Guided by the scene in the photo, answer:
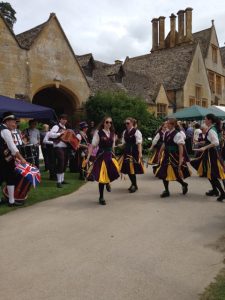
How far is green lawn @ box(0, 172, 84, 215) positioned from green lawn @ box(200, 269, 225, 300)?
4320 mm

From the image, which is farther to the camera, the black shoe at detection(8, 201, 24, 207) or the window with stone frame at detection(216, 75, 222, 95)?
the window with stone frame at detection(216, 75, 222, 95)

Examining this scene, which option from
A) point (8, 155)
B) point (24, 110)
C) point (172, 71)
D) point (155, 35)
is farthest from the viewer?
point (155, 35)

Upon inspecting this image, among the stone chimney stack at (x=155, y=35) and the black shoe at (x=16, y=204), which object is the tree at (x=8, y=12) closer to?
the stone chimney stack at (x=155, y=35)

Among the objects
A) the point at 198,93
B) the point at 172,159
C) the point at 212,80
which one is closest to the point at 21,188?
the point at 172,159

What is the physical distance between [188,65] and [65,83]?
16.4 meters

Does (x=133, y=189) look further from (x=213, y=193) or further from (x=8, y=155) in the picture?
(x=8, y=155)

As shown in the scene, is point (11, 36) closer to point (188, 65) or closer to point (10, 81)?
point (10, 81)

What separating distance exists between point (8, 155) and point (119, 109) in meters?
14.1

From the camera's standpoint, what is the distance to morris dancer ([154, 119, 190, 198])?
8.08 m

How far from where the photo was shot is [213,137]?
7.62 m

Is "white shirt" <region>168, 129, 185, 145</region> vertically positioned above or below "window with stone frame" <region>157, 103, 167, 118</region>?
below

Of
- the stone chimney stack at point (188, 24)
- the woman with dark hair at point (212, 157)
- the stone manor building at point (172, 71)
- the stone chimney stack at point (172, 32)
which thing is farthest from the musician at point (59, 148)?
the stone chimney stack at point (172, 32)

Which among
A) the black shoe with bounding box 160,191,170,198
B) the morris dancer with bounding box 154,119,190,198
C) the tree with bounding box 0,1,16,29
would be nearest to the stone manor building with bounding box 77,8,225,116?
the tree with bounding box 0,1,16,29

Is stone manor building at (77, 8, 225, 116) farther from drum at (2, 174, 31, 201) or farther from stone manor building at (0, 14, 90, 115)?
drum at (2, 174, 31, 201)
